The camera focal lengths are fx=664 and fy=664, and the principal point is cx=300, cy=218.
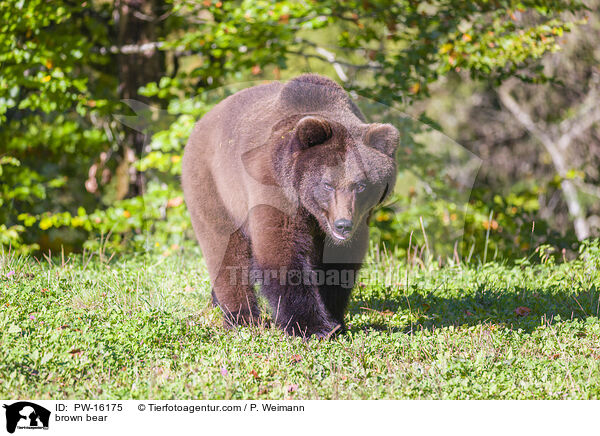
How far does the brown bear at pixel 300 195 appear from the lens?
185 inches

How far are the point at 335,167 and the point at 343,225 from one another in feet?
1.46

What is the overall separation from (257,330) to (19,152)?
7048 mm

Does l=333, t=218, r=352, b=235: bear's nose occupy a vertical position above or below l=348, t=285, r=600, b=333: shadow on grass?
above

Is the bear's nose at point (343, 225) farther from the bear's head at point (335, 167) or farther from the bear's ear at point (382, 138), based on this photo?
the bear's ear at point (382, 138)

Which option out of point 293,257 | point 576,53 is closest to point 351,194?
point 293,257

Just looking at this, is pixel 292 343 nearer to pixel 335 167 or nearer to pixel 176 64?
pixel 335 167

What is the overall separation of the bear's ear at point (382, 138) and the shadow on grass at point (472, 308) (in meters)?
1.38

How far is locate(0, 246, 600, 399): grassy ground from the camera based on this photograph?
4.03m

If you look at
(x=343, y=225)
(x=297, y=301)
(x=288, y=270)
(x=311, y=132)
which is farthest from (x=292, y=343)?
(x=311, y=132)

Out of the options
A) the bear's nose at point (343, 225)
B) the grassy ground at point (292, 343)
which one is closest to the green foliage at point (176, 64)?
the grassy ground at point (292, 343)

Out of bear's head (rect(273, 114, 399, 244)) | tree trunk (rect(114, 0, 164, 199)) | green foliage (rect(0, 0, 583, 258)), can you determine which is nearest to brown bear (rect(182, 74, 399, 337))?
bear's head (rect(273, 114, 399, 244))

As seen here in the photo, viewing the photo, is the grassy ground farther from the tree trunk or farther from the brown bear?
the tree trunk
